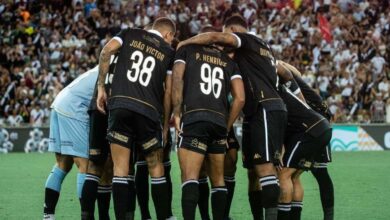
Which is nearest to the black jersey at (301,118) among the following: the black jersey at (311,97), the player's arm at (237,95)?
the black jersey at (311,97)

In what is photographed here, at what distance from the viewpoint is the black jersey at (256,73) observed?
354 inches

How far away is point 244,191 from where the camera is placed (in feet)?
46.8

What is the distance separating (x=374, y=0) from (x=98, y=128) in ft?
81.5

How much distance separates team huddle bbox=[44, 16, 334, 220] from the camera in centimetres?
870

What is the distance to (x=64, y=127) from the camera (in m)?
10.1

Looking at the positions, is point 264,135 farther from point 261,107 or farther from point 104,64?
point 104,64

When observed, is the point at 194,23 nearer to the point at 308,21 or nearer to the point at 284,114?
the point at 308,21

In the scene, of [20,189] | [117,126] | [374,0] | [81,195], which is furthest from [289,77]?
[374,0]

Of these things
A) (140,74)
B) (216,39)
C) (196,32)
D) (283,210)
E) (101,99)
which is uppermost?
(196,32)

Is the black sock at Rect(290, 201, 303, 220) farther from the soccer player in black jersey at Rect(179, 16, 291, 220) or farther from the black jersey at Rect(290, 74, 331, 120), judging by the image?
the black jersey at Rect(290, 74, 331, 120)

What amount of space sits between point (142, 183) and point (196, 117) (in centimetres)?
171

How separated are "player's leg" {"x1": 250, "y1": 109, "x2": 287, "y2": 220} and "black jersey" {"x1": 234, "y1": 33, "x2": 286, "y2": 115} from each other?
133mm

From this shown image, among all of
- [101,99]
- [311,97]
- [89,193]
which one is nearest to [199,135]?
[101,99]

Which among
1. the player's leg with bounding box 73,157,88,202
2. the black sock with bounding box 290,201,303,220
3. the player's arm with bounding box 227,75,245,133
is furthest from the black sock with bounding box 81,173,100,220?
the black sock with bounding box 290,201,303,220
